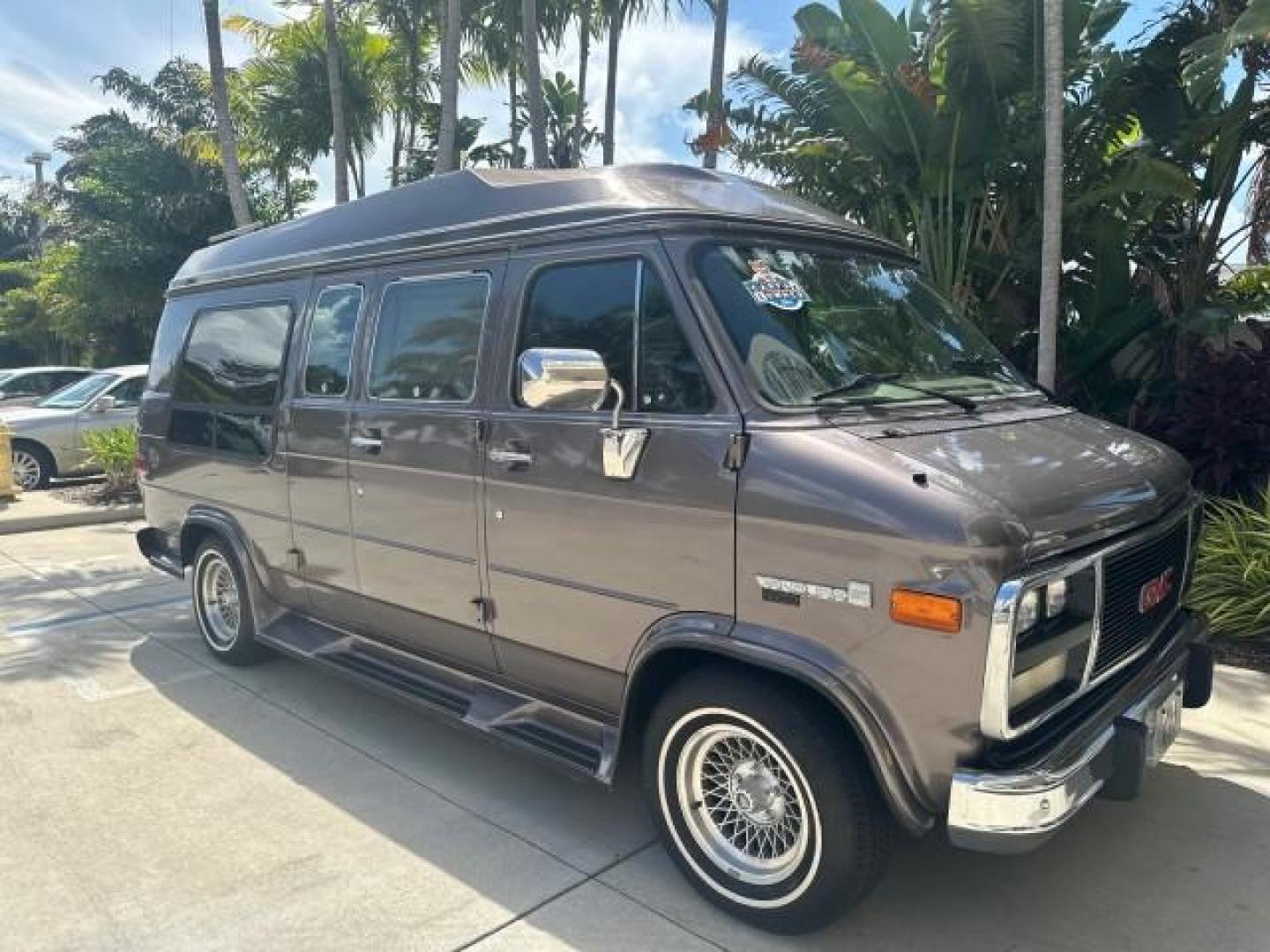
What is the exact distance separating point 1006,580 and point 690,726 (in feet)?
3.90

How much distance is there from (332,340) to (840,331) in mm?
2586

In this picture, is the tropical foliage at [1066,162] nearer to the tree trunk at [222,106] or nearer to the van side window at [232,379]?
the van side window at [232,379]

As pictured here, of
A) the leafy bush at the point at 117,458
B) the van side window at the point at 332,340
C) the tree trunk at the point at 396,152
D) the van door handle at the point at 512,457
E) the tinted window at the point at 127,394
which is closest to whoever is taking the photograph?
the van door handle at the point at 512,457

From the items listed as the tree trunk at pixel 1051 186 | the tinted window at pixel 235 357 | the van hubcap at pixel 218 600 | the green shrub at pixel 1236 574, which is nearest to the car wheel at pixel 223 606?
the van hubcap at pixel 218 600

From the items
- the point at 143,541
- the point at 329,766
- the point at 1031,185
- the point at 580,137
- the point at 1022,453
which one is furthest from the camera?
the point at 580,137

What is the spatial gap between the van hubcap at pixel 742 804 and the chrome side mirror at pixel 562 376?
119 centimetres

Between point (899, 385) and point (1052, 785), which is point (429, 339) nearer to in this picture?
point (899, 385)

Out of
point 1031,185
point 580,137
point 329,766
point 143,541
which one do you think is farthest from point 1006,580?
point 580,137

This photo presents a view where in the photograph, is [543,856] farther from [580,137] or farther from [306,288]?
[580,137]

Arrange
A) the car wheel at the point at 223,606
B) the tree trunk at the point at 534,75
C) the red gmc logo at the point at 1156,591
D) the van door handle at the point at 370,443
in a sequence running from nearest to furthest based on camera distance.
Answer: the red gmc logo at the point at 1156,591 < the van door handle at the point at 370,443 < the car wheel at the point at 223,606 < the tree trunk at the point at 534,75

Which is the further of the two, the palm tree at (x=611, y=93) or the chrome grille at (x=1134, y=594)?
the palm tree at (x=611, y=93)

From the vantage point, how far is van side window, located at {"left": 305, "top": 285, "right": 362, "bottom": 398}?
4691 mm

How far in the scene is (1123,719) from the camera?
298 cm

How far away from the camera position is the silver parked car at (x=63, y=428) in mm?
13156
